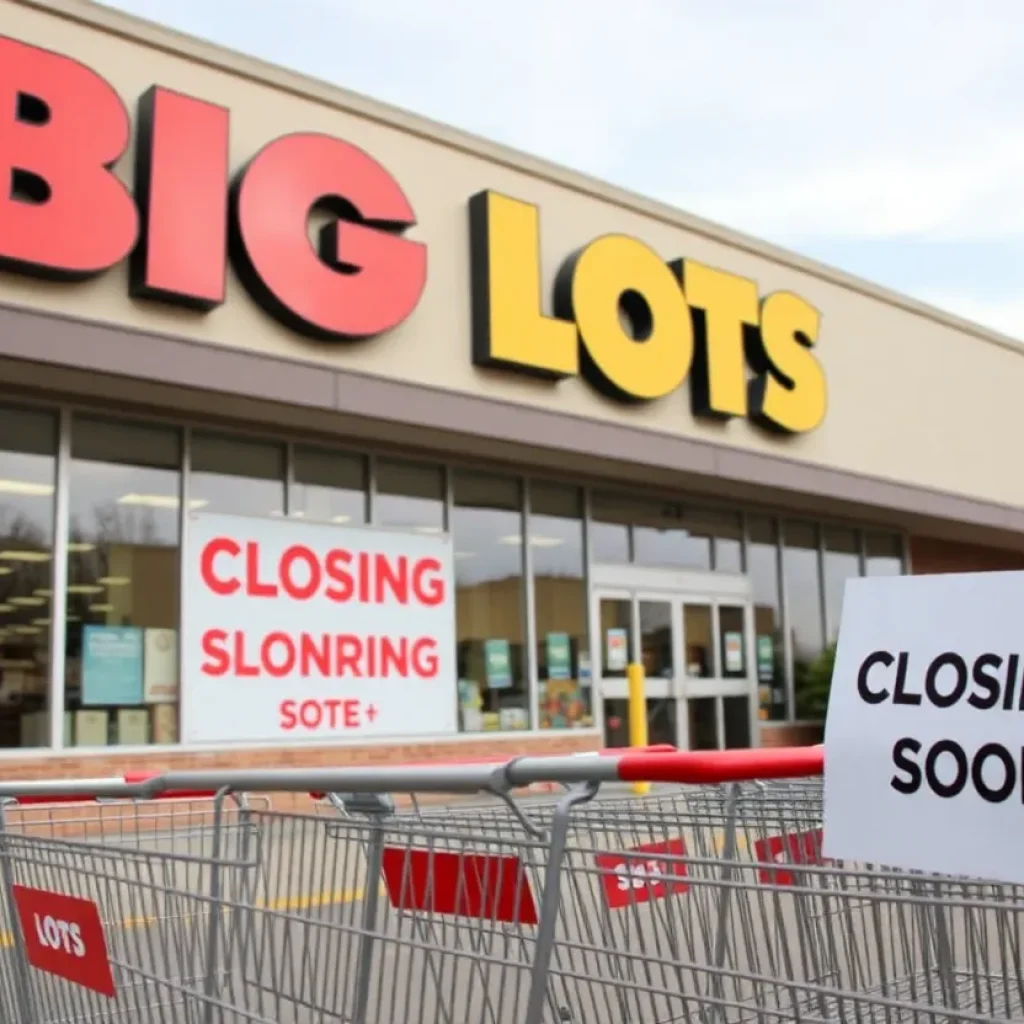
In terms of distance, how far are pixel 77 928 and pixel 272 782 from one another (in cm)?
73

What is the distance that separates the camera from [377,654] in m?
12.6

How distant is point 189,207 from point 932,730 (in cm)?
934

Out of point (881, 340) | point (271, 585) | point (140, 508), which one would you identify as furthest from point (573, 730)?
point (881, 340)

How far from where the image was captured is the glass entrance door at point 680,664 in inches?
584

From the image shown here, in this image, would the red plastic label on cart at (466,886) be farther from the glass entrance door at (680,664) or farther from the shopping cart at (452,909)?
the glass entrance door at (680,664)

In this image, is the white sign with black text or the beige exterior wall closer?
the white sign with black text

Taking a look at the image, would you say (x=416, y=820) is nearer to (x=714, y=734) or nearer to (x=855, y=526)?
(x=714, y=734)

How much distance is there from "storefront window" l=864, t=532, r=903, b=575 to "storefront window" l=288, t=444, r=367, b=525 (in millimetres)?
8705

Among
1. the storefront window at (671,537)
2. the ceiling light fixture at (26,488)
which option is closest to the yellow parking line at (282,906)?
the ceiling light fixture at (26,488)

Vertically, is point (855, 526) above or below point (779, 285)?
below

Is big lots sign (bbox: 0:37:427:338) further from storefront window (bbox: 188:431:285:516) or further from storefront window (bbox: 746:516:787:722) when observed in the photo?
storefront window (bbox: 746:516:787:722)

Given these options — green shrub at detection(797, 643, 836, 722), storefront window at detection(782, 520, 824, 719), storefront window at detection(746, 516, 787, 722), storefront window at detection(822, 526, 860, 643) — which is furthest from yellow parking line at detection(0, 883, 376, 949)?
storefront window at detection(822, 526, 860, 643)

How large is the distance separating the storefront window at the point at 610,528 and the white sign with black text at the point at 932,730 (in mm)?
12494

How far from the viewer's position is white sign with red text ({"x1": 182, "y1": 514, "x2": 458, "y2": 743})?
1142cm
